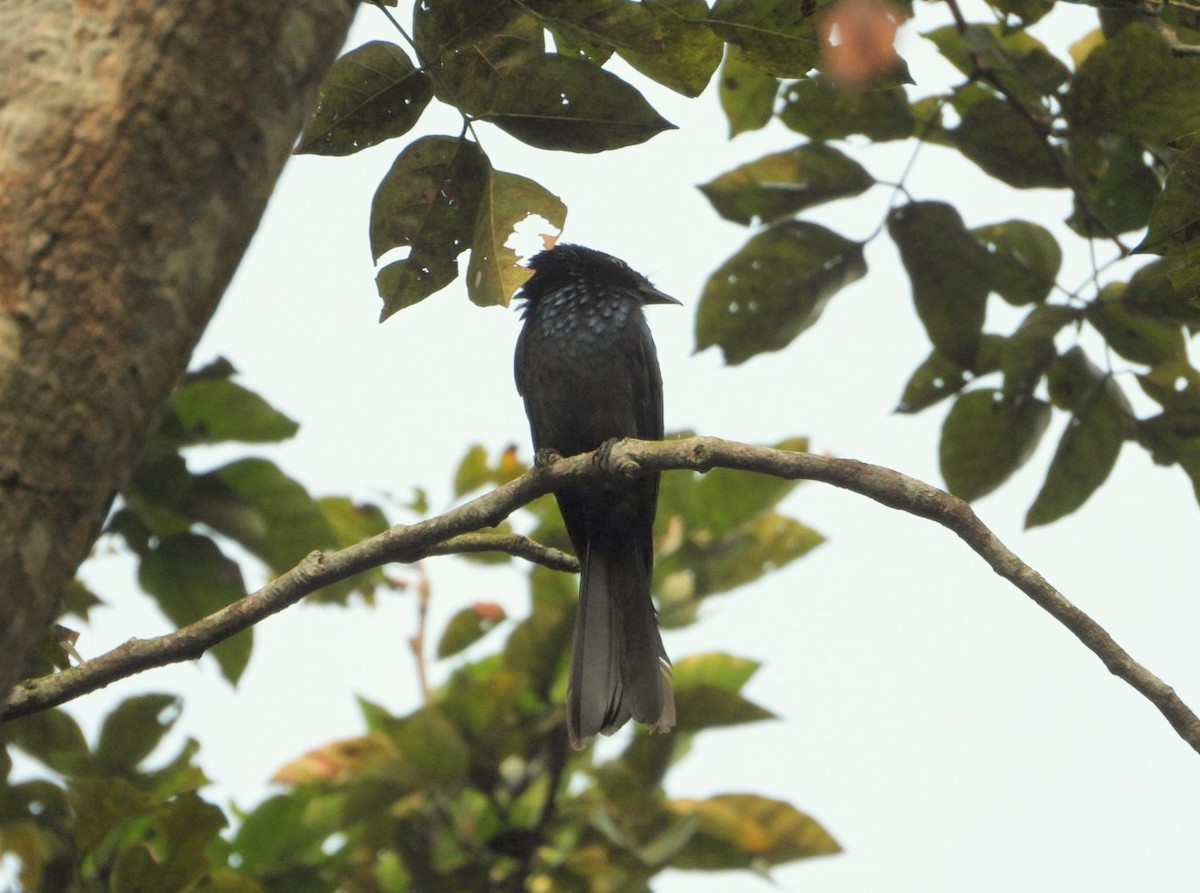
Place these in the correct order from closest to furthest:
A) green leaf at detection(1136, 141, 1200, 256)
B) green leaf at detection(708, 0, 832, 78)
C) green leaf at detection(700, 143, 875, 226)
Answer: green leaf at detection(1136, 141, 1200, 256), green leaf at detection(708, 0, 832, 78), green leaf at detection(700, 143, 875, 226)

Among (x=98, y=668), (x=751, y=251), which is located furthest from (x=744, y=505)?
(x=98, y=668)

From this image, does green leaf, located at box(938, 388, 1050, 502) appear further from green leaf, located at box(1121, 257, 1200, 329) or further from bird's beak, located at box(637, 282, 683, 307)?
bird's beak, located at box(637, 282, 683, 307)

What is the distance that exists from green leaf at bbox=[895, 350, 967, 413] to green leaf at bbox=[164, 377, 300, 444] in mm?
1648

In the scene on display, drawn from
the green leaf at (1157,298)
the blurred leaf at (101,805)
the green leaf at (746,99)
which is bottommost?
the blurred leaf at (101,805)

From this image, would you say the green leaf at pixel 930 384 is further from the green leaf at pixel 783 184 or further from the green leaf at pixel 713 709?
the green leaf at pixel 713 709

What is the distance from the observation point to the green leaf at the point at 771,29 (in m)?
2.30

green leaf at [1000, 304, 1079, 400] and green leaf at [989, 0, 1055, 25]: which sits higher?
green leaf at [989, 0, 1055, 25]

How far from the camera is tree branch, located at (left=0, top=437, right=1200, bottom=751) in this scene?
2.02m

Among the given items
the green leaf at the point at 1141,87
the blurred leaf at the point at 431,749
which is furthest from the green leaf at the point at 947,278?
the blurred leaf at the point at 431,749

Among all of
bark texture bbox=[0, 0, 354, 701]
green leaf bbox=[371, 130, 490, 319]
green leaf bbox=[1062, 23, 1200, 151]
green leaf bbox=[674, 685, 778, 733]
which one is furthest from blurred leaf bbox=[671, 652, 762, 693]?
bark texture bbox=[0, 0, 354, 701]

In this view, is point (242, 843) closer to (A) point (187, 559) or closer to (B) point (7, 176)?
(A) point (187, 559)

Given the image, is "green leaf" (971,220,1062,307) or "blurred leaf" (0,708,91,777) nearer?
"blurred leaf" (0,708,91,777)

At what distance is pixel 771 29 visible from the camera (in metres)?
2.31

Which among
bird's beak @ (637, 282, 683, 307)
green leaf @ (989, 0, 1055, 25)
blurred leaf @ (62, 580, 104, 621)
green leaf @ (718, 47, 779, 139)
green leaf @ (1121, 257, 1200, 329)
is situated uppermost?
bird's beak @ (637, 282, 683, 307)
